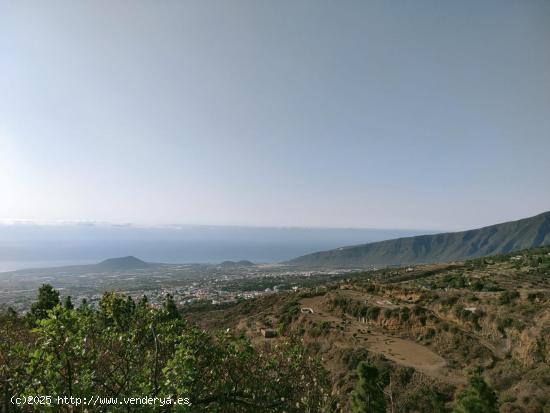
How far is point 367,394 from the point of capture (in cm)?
1212

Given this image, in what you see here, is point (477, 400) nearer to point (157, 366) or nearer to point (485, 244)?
point (157, 366)

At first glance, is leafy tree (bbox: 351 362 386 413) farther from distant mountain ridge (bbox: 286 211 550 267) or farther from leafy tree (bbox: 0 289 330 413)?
distant mountain ridge (bbox: 286 211 550 267)

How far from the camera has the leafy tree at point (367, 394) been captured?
11.6 meters

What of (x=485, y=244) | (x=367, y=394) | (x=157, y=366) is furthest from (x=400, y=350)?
(x=485, y=244)

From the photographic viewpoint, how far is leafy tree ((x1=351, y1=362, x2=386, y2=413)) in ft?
38.2

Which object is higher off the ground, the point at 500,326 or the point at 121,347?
the point at 121,347

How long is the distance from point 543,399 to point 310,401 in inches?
506

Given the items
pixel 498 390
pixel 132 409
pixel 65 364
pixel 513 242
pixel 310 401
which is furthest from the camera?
pixel 513 242

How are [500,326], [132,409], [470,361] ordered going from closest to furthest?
[132,409], [470,361], [500,326]

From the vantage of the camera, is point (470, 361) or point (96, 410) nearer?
point (96, 410)

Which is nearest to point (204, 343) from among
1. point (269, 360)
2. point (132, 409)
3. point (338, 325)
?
point (269, 360)

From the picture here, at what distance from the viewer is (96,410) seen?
4043 millimetres

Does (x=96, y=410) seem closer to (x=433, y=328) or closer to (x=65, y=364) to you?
(x=65, y=364)

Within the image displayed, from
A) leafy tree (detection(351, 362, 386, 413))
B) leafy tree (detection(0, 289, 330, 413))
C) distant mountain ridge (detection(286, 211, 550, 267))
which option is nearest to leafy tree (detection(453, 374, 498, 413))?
leafy tree (detection(351, 362, 386, 413))
